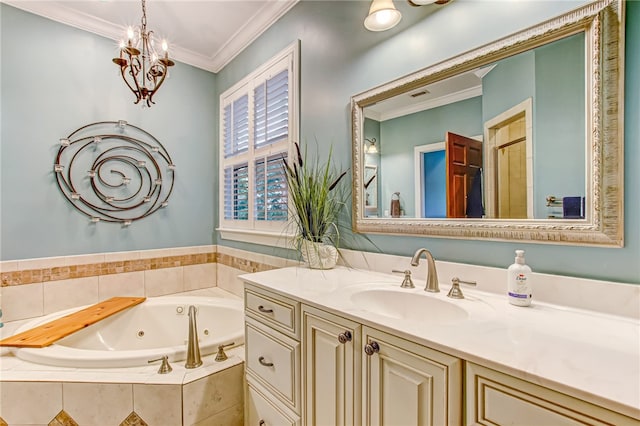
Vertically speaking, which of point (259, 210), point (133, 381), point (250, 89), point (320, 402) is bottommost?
point (133, 381)

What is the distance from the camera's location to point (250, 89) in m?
2.52

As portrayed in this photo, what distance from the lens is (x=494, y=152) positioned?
3.68 feet

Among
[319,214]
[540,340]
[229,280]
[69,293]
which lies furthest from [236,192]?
[540,340]

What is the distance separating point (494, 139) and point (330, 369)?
1015mm

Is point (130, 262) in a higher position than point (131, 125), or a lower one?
lower

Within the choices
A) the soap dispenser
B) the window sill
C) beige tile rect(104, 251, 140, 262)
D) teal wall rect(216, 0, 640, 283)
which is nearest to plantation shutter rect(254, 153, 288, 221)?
the window sill

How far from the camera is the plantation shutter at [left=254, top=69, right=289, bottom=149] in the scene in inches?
85.4

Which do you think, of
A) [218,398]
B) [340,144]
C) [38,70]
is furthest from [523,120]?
[38,70]

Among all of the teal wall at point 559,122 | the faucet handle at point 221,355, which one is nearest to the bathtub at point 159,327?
the faucet handle at point 221,355

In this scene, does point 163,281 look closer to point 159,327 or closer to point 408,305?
point 159,327

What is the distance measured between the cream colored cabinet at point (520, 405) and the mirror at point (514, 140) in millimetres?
569

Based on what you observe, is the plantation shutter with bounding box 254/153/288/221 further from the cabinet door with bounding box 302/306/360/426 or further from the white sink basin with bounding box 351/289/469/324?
the cabinet door with bounding box 302/306/360/426

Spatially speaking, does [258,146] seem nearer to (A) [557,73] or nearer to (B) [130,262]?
(B) [130,262]

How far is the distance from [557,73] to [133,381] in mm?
2092
